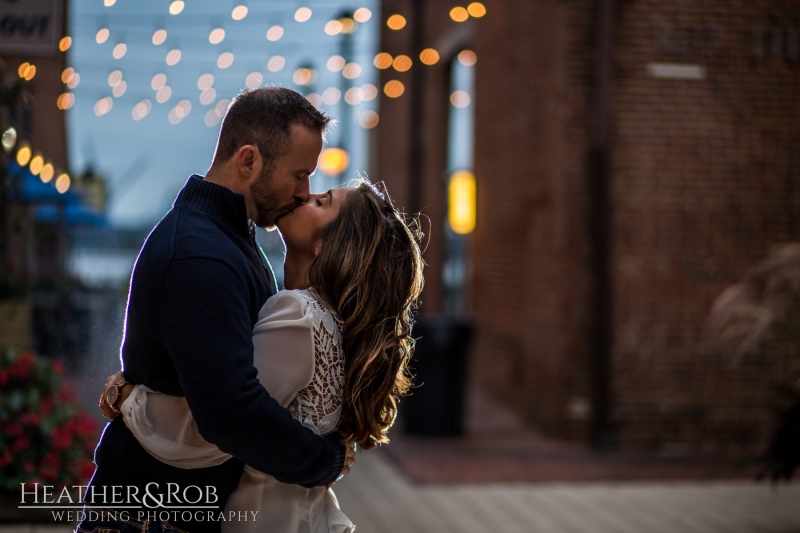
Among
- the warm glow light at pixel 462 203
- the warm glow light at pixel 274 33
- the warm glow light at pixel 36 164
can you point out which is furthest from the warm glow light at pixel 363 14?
the warm glow light at pixel 36 164

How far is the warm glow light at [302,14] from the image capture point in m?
9.40

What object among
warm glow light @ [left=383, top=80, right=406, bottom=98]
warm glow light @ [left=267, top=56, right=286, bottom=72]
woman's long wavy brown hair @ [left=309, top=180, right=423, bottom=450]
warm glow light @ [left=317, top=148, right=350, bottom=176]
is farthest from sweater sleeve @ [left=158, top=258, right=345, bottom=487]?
warm glow light @ [left=317, top=148, right=350, bottom=176]

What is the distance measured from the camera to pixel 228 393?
6.66ft

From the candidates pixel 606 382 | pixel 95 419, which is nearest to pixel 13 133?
pixel 95 419

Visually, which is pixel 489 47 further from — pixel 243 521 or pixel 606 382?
pixel 243 521

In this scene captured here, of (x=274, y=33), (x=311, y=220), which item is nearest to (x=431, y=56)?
(x=274, y=33)

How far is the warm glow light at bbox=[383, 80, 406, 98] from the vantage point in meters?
19.6

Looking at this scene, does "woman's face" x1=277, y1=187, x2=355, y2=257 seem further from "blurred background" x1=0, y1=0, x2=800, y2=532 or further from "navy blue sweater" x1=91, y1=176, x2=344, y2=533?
"blurred background" x1=0, y1=0, x2=800, y2=532

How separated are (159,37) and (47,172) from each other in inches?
65.4

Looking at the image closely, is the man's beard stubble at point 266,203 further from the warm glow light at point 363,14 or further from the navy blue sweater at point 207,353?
the warm glow light at point 363,14

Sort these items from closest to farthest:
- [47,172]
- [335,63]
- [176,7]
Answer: [176,7] → [47,172] → [335,63]

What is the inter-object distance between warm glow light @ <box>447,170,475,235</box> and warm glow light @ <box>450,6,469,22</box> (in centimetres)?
257

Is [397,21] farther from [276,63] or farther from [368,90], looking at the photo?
[276,63]

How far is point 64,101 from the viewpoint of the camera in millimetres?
6500
